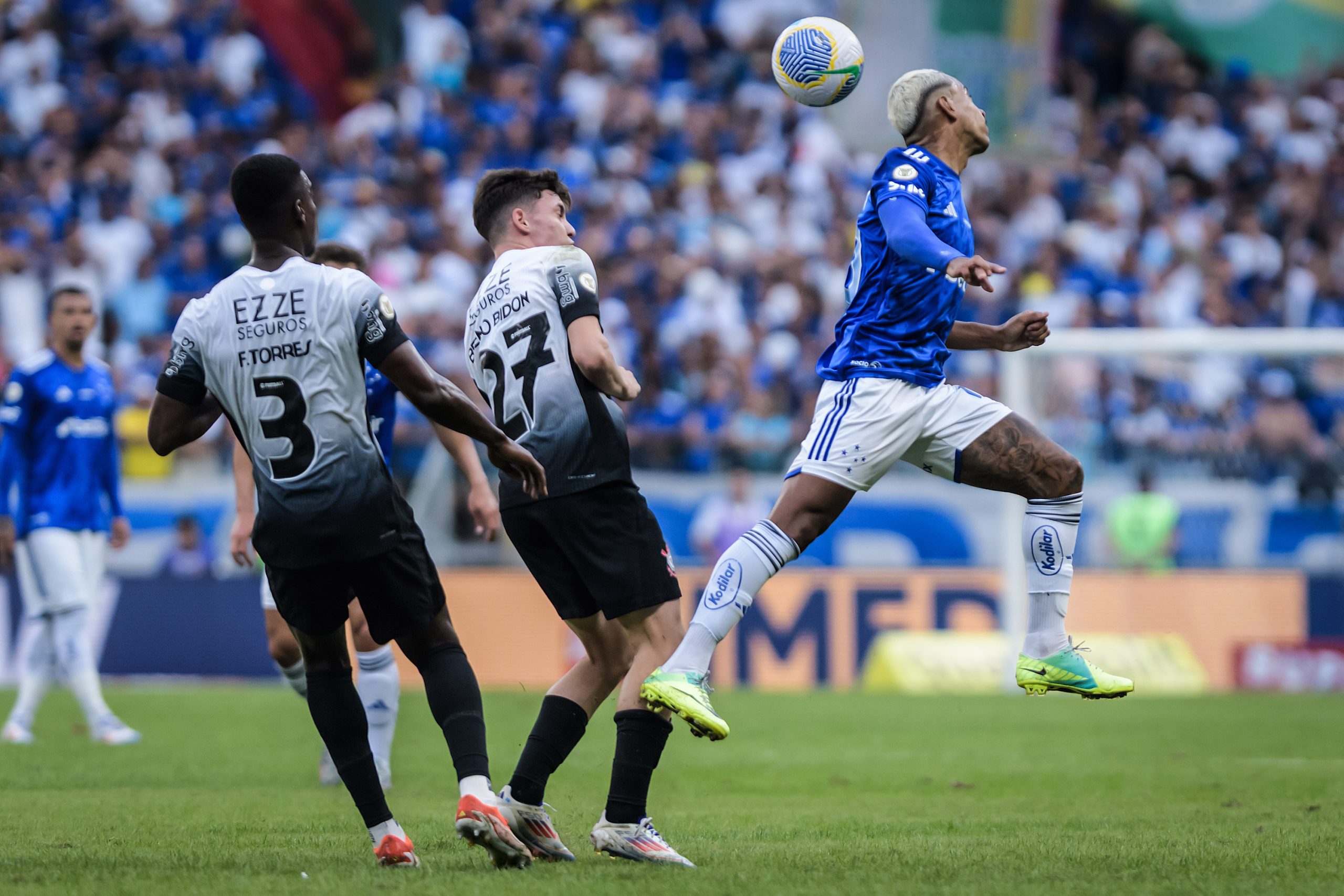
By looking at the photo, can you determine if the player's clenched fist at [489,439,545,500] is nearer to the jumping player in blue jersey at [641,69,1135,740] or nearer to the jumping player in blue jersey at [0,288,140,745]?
the jumping player in blue jersey at [641,69,1135,740]

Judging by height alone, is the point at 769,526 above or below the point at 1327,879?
above

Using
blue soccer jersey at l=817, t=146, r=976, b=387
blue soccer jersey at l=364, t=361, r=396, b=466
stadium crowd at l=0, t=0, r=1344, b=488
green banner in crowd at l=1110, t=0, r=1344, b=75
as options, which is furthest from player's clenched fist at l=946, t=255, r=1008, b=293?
green banner in crowd at l=1110, t=0, r=1344, b=75

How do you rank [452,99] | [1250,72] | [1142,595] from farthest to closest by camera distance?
[1250,72] → [452,99] → [1142,595]

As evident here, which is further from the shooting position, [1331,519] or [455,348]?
[455,348]

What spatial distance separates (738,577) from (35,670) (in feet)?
23.5

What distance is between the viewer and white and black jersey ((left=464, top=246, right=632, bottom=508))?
5.46 meters

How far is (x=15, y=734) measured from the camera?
1059 centimetres

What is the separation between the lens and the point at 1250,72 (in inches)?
967

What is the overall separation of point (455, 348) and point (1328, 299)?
1095 cm

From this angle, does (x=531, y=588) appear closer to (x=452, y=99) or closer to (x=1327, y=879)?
(x=452, y=99)

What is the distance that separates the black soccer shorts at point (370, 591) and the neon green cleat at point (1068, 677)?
2.34 m

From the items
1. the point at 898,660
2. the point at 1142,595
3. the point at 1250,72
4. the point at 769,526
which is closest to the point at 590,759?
the point at 769,526

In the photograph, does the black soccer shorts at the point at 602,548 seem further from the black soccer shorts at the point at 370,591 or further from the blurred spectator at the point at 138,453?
the blurred spectator at the point at 138,453

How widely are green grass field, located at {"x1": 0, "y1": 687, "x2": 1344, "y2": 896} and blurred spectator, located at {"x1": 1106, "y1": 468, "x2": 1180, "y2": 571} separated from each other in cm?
282
